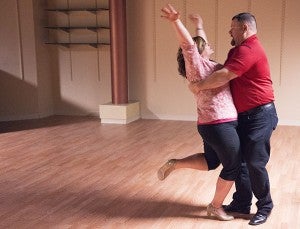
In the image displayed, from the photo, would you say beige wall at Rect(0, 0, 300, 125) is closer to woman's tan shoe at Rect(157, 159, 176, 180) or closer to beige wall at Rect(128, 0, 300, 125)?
beige wall at Rect(128, 0, 300, 125)

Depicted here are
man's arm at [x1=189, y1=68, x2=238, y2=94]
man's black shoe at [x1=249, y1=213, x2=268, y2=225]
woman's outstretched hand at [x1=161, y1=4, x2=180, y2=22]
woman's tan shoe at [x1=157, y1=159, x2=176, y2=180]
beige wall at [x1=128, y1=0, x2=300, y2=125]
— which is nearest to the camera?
woman's outstretched hand at [x1=161, y1=4, x2=180, y2=22]

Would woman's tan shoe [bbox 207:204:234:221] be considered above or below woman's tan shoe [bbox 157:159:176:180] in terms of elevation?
below

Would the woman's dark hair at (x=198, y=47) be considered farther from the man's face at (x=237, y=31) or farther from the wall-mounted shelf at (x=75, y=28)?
the wall-mounted shelf at (x=75, y=28)

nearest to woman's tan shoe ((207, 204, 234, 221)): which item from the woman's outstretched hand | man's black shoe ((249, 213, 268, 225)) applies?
man's black shoe ((249, 213, 268, 225))

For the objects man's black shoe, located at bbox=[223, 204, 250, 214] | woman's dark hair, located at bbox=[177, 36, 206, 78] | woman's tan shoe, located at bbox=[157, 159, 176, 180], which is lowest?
man's black shoe, located at bbox=[223, 204, 250, 214]

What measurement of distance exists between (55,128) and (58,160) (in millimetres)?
1845

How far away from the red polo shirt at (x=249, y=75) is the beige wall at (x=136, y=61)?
3784 millimetres

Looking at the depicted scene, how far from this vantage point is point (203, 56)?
8.63 ft

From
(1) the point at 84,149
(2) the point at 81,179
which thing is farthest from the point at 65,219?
(1) the point at 84,149

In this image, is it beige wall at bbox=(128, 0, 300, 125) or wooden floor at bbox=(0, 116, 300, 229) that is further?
beige wall at bbox=(128, 0, 300, 125)

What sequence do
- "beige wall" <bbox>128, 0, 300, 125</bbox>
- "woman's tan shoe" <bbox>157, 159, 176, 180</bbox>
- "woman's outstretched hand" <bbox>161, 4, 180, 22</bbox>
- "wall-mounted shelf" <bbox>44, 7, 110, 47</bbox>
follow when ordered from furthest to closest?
"wall-mounted shelf" <bbox>44, 7, 110, 47</bbox>
"beige wall" <bbox>128, 0, 300, 125</bbox>
"woman's tan shoe" <bbox>157, 159, 176, 180</bbox>
"woman's outstretched hand" <bbox>161, 4, 180, 22</bbox>

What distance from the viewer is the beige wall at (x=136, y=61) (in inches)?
244

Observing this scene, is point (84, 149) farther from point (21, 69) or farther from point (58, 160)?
point (21, 69)

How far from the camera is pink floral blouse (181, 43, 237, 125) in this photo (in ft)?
8.52
